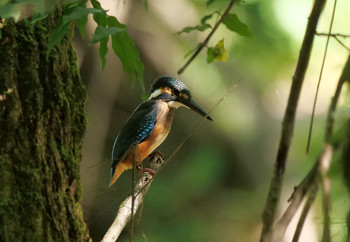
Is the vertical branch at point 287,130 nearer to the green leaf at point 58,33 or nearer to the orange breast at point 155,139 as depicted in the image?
the green leaf at point 58,33

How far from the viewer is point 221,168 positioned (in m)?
6.79

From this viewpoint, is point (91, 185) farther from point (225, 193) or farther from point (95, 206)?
point (225, 193)

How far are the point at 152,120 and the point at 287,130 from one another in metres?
2.55

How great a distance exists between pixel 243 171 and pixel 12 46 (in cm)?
488

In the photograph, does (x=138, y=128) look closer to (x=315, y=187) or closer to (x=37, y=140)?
(x=37, y=140)

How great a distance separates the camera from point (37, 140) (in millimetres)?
2150

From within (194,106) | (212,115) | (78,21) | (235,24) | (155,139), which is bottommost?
(212,115)

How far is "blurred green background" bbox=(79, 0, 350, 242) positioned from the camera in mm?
5844

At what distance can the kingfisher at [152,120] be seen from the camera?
149 inches

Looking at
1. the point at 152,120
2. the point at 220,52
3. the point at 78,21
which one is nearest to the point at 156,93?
the point at 152,120

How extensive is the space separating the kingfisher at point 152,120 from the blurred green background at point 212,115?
Result: 1.54 meters

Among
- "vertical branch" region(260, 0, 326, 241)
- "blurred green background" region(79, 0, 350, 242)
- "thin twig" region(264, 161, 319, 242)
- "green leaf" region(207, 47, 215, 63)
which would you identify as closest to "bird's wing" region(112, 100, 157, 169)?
"green leaf" region(207, 47, 215, 63)

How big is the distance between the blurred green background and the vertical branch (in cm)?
377

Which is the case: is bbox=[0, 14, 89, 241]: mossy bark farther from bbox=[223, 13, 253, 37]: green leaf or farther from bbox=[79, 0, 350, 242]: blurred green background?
bbox=[79, 0, 350, 242]: blurred green background
